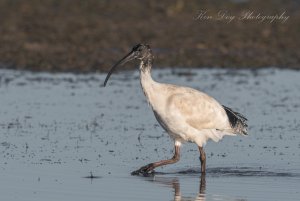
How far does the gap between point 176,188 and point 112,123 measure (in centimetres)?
453

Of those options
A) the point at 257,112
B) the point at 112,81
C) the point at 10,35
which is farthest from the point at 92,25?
the point at 257,112

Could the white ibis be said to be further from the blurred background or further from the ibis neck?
the blurred background

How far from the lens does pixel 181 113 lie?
466 inches

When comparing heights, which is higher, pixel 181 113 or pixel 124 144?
pixel 181 113

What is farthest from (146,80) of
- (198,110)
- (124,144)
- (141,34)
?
(141,34)

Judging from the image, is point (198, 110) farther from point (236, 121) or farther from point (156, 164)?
point (156, 164)

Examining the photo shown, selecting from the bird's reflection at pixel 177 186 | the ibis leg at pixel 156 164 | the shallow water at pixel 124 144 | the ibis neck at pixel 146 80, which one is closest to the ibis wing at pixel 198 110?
the ibis neck at pixel 146 80

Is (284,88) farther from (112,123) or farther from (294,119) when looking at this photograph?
(112,123)

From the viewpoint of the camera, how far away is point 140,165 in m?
12.1

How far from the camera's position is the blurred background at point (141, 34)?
2280 centimetres

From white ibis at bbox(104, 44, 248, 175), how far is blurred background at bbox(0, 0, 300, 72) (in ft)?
31.2

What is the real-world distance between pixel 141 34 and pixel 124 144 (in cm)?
1260

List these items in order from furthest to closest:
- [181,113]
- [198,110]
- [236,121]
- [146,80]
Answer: [236,121]
[198,110]
[181,113]
[146,80]

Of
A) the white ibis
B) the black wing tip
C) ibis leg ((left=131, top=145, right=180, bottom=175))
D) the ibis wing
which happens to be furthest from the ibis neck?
the black wing tip
